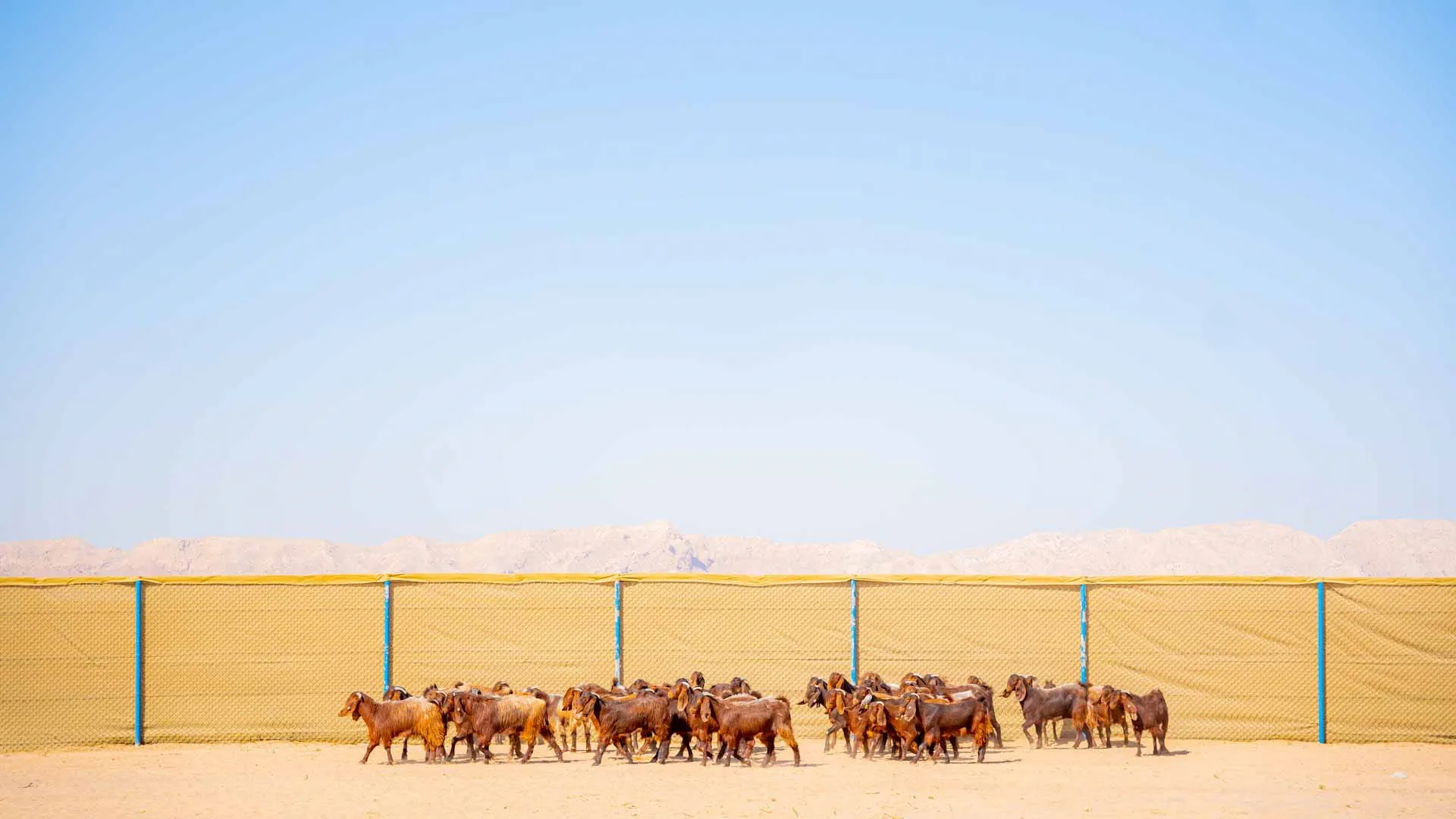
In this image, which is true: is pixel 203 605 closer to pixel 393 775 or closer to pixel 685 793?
pixel 393 775

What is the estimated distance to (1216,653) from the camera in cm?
1839

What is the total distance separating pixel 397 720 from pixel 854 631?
6.95 meters

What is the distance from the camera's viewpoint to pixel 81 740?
17625 mm

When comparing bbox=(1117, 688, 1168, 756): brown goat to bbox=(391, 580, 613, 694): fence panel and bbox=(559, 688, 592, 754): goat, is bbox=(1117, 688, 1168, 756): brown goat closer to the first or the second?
bbox=(559, 688, 592, 754): goat

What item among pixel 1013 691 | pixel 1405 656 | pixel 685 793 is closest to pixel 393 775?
pixel 685 793

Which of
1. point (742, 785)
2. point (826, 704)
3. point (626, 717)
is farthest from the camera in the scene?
point (826, 704)

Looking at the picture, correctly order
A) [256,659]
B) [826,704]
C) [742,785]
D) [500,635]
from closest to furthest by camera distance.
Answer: [742,785] → [826,704] → [256,659] → [500,635]

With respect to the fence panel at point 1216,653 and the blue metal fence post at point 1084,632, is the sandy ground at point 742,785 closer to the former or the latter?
the fence panel at point 1216,653

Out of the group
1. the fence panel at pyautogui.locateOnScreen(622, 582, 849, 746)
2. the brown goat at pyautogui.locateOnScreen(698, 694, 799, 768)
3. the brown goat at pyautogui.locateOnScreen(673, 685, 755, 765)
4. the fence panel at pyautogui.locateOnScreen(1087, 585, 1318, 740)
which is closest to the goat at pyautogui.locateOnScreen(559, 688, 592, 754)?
the brown goat at pyautogui.locateOnScreen(673, 685, 755, 765)

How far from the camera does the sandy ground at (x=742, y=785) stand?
12906 mm

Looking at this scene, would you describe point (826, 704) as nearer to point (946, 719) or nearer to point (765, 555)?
point (946, 719)

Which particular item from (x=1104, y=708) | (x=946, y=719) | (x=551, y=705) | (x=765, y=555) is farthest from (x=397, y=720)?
(x=765, y=555)

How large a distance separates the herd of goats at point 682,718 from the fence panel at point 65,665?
4.64 meters

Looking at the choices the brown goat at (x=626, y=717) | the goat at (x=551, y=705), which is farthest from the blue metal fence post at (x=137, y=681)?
the brown goat at (x=626, y=717)
